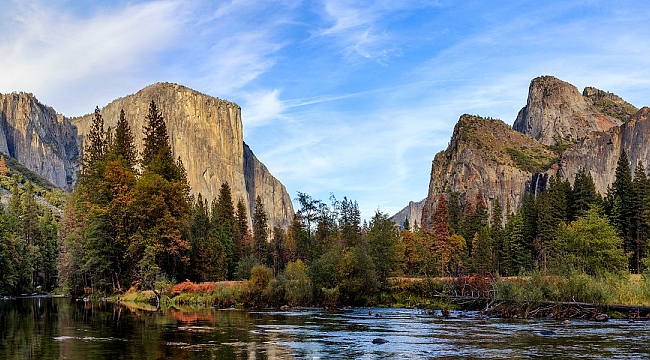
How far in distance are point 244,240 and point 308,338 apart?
3482 inches

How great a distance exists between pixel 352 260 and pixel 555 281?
18.4 m

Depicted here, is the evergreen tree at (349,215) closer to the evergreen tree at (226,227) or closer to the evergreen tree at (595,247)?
the evergreen tree at (226,227)

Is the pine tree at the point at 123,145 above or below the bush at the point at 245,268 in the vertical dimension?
above

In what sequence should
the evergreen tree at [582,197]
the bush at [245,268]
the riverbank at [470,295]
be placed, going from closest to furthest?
the riverbank at [470,295] → the bush at [245,268] → the evergreen tree at [582,197]

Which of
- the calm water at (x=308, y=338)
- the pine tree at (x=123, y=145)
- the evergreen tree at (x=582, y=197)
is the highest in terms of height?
the pine tree at (x=123, y=145)

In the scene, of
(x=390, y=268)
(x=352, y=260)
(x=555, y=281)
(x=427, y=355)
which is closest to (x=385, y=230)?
(x=390, y=268)

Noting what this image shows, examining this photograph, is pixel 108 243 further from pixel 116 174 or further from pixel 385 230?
pixel 385 230

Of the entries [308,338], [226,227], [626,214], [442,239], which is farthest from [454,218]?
[308,338]

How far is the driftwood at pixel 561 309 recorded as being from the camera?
125 feet

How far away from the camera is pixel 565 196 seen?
102m

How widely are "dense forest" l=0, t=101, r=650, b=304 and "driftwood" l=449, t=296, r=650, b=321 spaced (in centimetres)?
259

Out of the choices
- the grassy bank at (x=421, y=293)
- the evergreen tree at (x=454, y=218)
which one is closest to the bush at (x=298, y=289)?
the grassy bank at (x=421, y=293)

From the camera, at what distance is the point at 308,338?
29.1m

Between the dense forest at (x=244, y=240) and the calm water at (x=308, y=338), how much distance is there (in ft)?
37.7
